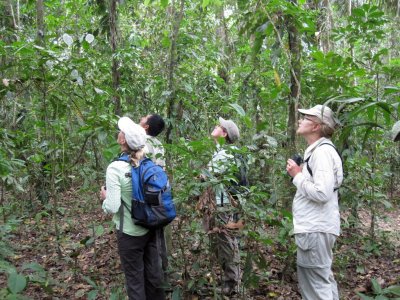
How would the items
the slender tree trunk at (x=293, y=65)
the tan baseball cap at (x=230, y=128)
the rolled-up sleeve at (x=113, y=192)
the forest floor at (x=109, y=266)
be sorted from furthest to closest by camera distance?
the slender tree trunk at (x=293, y=65) → the forest floor at (x=109, y=266) → the tan baseball cap at (x=230, y=128) → the rolled-up sleeve at (x=113, y=192)

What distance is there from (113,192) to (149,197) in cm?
29

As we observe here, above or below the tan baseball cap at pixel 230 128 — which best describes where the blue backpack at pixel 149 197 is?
below

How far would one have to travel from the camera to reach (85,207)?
6.36 meters

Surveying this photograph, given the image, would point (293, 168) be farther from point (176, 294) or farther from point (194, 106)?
point (194, 106)

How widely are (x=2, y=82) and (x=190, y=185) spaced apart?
1.94 m

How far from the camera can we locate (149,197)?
122 inches

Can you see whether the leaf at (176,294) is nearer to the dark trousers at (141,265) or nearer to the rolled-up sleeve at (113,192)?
the dark trousers at (141,265)

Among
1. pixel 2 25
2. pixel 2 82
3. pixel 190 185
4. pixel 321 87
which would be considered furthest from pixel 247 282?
pixel 2 25

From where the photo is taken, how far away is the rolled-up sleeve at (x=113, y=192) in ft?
10.1

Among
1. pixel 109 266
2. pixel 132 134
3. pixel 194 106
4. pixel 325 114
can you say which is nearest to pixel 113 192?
pixel 132 134

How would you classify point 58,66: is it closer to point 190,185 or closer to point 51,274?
point 190,185

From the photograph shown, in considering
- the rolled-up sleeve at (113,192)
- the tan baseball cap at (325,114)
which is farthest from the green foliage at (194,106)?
the rolled-up sleeve at (113,192)

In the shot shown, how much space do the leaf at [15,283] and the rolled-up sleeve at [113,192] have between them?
771mm

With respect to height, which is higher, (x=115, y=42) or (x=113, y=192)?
(x=115, y=42)
